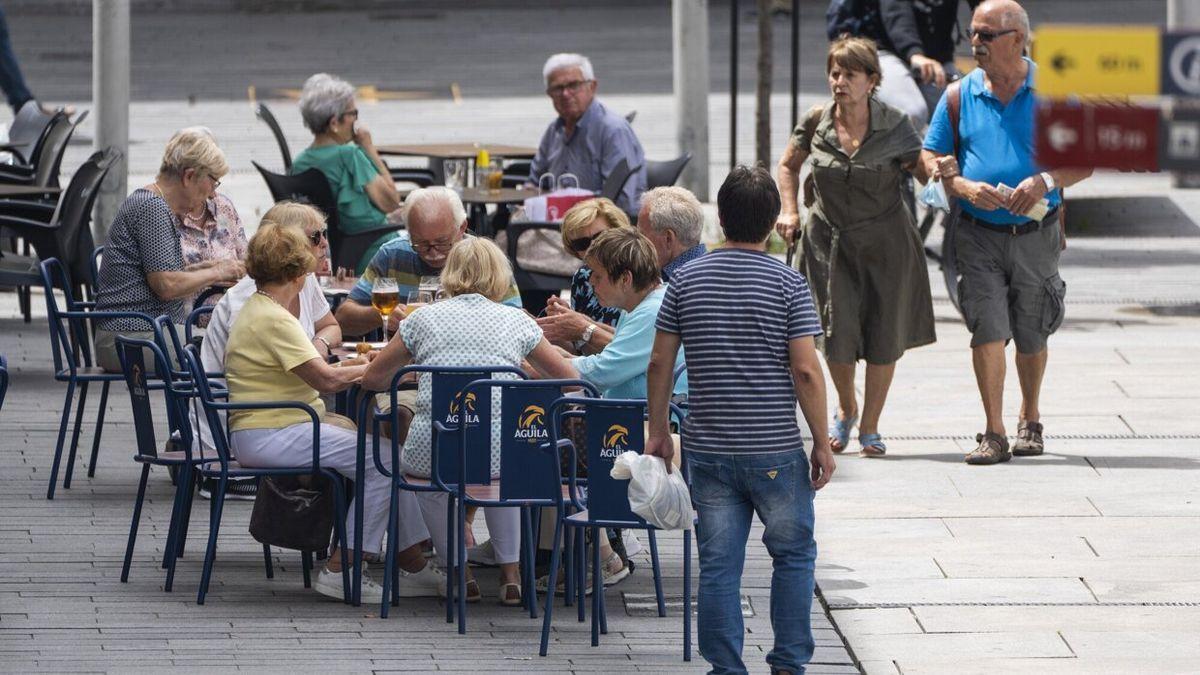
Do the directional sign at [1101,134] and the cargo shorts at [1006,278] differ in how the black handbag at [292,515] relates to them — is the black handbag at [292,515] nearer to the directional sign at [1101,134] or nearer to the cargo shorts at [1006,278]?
the cargo shorts at [1006,278]

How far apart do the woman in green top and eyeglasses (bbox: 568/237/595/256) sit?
1973mm

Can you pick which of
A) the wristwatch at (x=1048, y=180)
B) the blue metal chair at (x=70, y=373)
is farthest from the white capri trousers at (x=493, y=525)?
the wristwatch at (x=1048, y=180)

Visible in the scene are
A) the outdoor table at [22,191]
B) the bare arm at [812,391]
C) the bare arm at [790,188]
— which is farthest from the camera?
the outdoor table at [22,191]

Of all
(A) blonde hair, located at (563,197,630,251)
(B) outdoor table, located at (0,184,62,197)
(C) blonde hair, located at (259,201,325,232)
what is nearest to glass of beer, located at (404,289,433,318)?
(C) blonde hair, located at (259,201,325,232)

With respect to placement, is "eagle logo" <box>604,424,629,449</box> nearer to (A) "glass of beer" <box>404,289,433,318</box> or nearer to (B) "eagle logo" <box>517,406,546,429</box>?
(B) "eagle logo" <box>517,406,546,429</box>

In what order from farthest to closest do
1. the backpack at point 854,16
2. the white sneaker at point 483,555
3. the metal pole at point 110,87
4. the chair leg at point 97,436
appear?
the metal pole at point 110,87, the backpack at point 854,16, the chair leg at point 97,436, the white sneaker at point 483,555

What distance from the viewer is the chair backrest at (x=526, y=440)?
692cm

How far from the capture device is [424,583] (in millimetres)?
7582

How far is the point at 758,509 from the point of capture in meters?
6.27

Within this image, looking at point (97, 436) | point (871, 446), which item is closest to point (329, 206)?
point (97, 436)

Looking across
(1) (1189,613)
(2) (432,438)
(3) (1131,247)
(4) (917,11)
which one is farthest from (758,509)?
(3) (1131,247)

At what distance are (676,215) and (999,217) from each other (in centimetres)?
237

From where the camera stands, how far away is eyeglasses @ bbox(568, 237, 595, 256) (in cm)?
791

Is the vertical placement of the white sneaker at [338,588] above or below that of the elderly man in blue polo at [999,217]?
below
